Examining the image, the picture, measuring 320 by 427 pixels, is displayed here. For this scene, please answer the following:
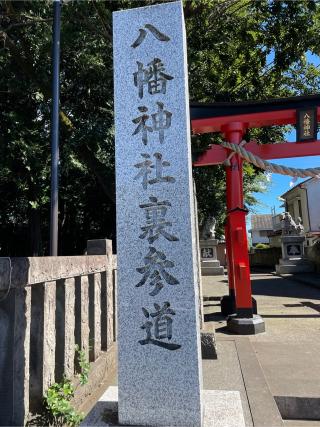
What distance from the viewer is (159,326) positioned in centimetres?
279

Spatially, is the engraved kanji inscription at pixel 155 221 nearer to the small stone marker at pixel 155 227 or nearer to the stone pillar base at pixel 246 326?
the small stone marker at pixel 155 227

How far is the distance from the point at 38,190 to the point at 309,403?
8.88 metres

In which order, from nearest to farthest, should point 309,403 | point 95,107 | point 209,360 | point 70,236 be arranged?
1. point 309,403
2. point 209,360
3. point 95,107
4. point 70,236

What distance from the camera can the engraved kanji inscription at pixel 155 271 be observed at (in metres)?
2.82

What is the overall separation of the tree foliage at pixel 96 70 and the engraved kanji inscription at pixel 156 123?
587 cm

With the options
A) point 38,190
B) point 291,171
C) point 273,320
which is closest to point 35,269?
point 291,171

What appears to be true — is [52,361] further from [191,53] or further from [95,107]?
[95,107]

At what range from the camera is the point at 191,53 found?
9.03 m

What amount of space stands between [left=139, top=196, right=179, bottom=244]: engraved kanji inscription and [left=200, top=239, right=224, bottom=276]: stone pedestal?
16591mm

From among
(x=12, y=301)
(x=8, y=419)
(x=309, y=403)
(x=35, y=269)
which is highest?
(x=35, y=269)

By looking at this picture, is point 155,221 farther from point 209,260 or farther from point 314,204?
point 314,204

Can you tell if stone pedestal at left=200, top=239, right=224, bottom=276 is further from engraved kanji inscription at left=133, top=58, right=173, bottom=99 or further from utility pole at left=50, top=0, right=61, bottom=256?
engraved kanji inscription at left=133, top=58, right=173, bottom=99

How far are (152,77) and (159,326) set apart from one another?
1870 mm

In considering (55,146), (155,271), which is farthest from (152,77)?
(55,146)
